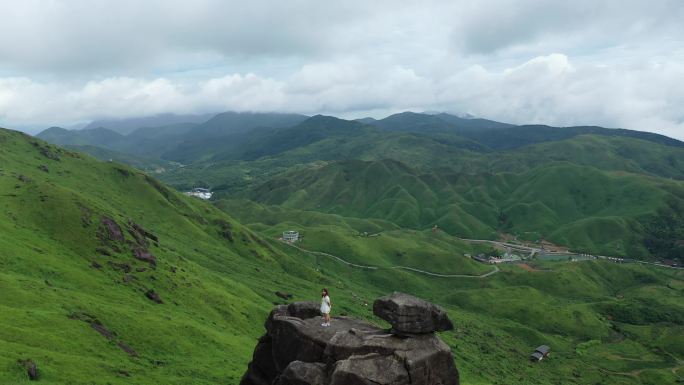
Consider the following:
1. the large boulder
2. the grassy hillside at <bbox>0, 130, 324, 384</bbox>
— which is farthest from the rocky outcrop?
the grassy hillside at <bbox>0, 130, 324, 384</bbox>

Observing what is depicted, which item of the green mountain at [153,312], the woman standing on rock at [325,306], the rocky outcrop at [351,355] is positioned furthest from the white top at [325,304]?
the green mountain at [153,312]

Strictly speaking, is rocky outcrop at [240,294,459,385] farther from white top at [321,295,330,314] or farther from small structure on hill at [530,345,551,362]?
small structure on hill at [530,345,551,362]

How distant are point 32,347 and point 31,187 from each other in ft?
276

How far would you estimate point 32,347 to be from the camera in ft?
190

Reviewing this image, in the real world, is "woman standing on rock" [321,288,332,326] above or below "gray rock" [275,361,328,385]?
above

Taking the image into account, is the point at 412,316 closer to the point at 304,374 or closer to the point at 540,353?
the point at 304,374

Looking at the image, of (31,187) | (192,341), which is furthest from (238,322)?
(31,187)

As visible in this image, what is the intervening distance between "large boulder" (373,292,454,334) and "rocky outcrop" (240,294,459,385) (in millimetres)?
253

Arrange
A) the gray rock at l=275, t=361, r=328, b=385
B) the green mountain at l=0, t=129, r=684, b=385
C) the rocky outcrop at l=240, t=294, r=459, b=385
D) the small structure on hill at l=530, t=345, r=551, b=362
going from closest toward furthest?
the rocky outcrop at l=240, t=294, r=459, b=385
the gray rock at l=275, t=361, r=328, b=385
the green mountain at l=0, t=129, r=684, b=385
the small structure on hill at l=530, t=345, r=551, b=362

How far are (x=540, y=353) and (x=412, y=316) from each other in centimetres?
13567

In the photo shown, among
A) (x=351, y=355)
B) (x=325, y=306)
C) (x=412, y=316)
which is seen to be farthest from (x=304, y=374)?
(x=412, y=316)

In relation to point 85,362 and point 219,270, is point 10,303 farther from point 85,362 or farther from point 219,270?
point 219,270

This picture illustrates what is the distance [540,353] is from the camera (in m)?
160

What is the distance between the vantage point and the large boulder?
46875 millimetres
